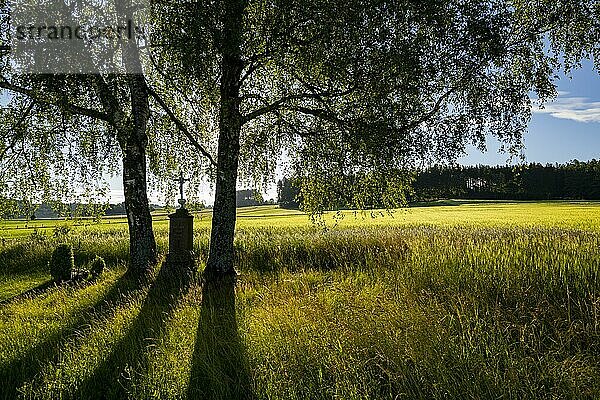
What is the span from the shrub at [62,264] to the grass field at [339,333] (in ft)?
6.40

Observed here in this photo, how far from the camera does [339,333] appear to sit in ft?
18.2

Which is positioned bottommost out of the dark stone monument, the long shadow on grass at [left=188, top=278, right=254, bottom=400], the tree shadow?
the tree shadow

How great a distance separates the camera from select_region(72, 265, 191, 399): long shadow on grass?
4.95 meters

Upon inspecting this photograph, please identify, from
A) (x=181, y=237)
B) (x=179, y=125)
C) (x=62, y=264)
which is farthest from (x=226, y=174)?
(x=62, y=264)

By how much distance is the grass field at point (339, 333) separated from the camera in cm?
448

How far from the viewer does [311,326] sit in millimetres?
5848

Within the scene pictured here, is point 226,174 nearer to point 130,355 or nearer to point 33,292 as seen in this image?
point 130,355

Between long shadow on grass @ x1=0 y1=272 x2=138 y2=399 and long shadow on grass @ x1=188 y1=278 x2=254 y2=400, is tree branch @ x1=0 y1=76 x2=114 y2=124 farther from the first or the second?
long shadow on grass @ x1=188 y1=278 x2=254 y2=400

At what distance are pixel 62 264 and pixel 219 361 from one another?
949 centimetres

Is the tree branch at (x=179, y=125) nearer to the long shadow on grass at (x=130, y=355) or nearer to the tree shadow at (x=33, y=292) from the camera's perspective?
the long shadow on grass at (x=130, y=355)

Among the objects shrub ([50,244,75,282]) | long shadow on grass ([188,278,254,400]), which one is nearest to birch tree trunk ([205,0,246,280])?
long shadow on grass ([188,278,254,400])

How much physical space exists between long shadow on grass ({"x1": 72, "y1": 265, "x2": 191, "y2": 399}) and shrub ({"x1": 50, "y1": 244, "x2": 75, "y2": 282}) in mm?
5244

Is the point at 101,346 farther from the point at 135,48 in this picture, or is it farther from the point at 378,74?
the point at 135,48

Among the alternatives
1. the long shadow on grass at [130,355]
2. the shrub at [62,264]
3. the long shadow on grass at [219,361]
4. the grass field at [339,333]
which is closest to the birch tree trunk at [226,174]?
the grass field at [339,333]
